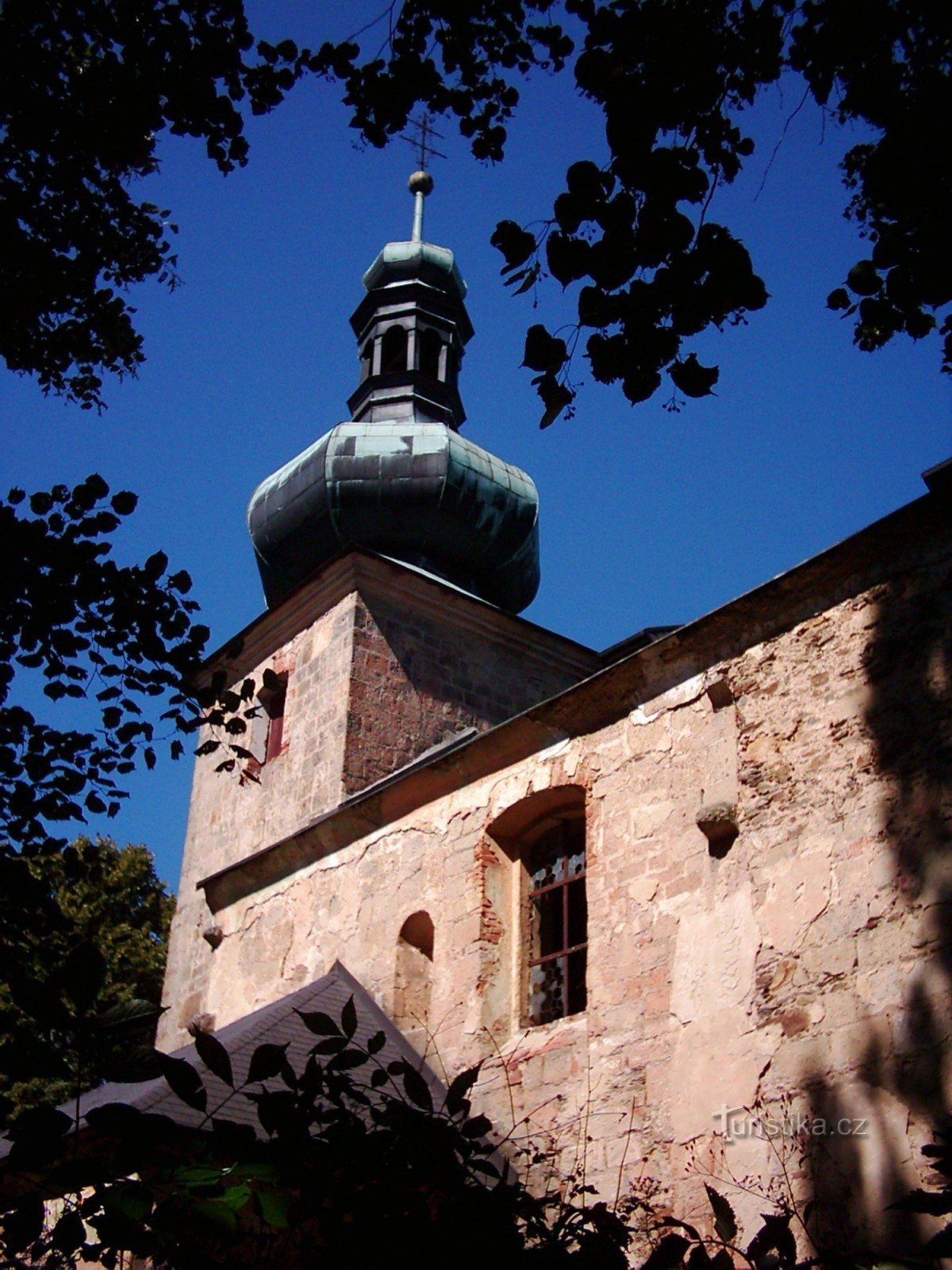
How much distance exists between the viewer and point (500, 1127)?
8.70m

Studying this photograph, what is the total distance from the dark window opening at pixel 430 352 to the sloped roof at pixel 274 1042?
33.5ft

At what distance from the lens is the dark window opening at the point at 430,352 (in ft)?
62.2

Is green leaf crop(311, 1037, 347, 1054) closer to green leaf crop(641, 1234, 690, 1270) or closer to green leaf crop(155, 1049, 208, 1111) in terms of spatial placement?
green leaf crop(155, 1049, 208, 1111)

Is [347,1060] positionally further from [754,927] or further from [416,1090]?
[754,927]

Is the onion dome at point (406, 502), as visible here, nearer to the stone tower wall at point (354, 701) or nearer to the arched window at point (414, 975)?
the stone tower wall at point (354, 701)

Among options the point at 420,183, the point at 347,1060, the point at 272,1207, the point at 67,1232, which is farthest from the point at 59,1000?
the point at 420,183

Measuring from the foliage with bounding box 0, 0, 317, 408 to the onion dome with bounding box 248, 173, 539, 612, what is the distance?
364 inches

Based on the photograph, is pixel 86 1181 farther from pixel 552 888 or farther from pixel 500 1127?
pixel 552 888

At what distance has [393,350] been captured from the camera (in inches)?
756

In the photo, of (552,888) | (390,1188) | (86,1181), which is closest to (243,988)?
(552,888)

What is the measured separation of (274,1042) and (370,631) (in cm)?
660

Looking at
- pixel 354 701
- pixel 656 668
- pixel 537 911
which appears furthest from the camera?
pixel 354 701

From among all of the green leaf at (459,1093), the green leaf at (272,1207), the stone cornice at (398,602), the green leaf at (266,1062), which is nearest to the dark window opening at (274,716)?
the stone cornice at (398,602)

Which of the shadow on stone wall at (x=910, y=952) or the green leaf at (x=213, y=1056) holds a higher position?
the shadow on stone wall at (x=910, y=952)
